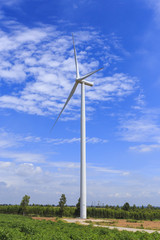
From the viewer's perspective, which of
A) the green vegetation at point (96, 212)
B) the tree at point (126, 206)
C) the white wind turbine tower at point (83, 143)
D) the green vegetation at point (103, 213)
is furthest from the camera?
the tree at point (126, 206)

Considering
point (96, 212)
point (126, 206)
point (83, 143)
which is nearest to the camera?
point (83, 143)

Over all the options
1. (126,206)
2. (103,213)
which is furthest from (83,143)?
(126,206)

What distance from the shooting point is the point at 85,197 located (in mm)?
41031

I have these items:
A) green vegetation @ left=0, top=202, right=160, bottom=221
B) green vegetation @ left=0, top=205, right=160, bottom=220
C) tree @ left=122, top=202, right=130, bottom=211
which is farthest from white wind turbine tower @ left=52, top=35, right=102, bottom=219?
tree @ left=122, top=202, right=130, bottom=211

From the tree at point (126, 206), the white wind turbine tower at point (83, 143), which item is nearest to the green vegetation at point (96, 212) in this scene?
the tree at point (126, 206)

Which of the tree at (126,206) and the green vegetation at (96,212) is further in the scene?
the tree at (126,206)

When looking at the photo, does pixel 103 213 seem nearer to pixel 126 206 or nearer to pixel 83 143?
pixel 126 206

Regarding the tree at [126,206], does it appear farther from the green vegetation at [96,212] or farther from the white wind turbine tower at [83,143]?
the white wind turbine tower at [83,143]

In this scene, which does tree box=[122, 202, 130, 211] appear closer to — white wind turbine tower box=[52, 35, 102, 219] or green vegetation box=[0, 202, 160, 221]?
green vegetation box=[0, 202, 160, 221]

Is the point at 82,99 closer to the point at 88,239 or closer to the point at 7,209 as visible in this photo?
the point at 88,239

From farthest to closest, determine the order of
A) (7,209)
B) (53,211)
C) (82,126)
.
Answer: (7,209), (53,211), (82,126)

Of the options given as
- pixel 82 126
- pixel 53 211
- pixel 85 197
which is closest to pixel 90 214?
pixel 53 211

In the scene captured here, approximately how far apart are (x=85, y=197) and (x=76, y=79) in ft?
78.5

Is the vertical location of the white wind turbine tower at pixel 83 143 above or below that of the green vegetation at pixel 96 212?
above
